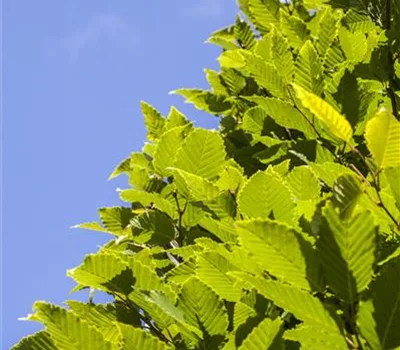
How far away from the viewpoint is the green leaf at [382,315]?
1251 millimetres

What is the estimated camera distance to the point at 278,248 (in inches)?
50.3

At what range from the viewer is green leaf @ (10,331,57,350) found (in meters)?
1.41

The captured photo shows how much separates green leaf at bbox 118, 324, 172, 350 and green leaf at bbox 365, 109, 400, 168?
0.63 m

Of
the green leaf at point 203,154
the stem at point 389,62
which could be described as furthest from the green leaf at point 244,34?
the green leaf at point 203,154

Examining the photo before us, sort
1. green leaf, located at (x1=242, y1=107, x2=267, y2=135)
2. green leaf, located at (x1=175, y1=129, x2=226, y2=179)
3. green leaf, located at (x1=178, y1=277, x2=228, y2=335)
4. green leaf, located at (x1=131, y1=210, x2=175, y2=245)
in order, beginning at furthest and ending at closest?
green leaf, located at (x1=242, y1=107, x2=267, y2=135) < green leaf, located at (x1=131, y1=210, x2=175, y2=245) < green leaf, located at (x1=175, y1=129, x2=226, y2=179) < green leaf, located at (x1=178, y1=277, x2=228, y2=335)

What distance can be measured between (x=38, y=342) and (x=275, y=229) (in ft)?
1.95

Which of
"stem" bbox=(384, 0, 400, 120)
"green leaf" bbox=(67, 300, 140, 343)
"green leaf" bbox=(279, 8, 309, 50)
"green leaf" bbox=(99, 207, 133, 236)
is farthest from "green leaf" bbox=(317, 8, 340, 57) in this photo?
"green leaf" bbox=(67, 300, 140, 343)

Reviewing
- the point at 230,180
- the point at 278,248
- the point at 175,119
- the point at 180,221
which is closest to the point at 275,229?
the point at 278,248

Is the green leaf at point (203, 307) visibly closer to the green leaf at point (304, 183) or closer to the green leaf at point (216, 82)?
the green leaf at point (304, 183)

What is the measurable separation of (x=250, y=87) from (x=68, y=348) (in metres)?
2.85

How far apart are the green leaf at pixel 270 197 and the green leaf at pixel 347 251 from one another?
42 centimetres

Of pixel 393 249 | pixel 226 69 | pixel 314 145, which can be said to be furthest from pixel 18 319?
pixel 226 69

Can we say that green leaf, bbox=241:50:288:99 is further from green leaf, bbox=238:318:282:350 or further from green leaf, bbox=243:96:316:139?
green leaf, bbox=238:318:282:350

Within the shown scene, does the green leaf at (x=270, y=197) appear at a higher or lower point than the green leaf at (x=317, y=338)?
higher
